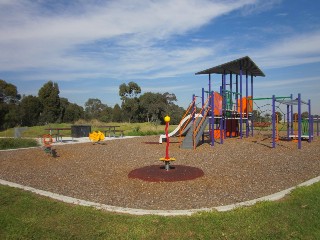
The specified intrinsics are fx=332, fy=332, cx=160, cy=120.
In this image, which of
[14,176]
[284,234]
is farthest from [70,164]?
[284,234]

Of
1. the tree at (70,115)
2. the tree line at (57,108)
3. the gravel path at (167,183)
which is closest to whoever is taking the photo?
the gravel path at (167,183)

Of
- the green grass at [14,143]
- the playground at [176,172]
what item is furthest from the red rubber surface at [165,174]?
the green grass at [14,143]

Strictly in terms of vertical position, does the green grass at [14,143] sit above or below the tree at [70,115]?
below

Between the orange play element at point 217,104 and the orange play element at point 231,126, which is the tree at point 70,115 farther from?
the orange play element at point 217,104

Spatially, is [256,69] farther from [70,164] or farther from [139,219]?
[139,219]

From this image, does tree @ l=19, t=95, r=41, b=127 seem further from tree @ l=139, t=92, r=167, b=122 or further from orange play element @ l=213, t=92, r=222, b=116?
orange play element @ l=213, t=92, r=222, b=116

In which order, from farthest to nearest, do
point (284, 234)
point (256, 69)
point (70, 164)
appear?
1. point (256, 69)
2. point (70, 164)
3. point (284, 234)

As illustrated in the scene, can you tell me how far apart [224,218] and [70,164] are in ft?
22.7

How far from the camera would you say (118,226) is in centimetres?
466

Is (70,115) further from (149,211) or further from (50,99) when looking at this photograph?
(149,211)

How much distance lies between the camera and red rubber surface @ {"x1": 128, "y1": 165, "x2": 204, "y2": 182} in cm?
778

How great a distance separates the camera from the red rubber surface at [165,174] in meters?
7.78

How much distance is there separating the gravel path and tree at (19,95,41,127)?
124 ft

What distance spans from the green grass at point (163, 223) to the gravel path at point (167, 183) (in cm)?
81
